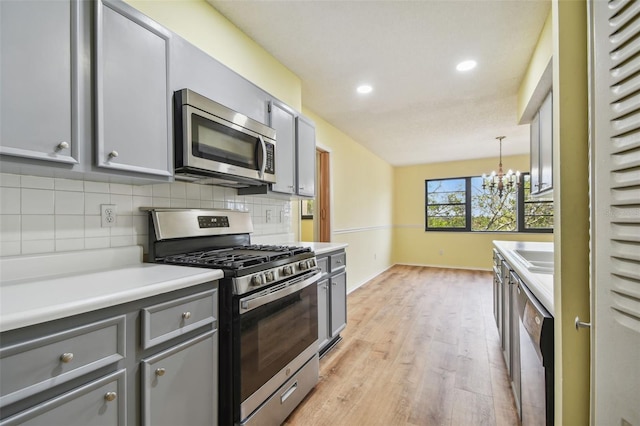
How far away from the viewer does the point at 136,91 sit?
139cm

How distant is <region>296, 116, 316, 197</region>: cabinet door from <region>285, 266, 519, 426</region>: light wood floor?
148cm

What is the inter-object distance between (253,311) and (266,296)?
Answer: 4.1 inches

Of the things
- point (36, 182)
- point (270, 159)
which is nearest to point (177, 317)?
point (36, 182)

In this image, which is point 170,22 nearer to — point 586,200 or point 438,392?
point 586,200

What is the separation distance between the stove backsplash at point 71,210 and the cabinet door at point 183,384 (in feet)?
2.29

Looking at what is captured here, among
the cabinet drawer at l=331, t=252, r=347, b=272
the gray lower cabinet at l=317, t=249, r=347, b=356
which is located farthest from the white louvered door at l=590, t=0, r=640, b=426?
the cabinet drawer at l=331, t=252, r=347, b=272

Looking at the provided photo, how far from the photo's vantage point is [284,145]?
247 cm

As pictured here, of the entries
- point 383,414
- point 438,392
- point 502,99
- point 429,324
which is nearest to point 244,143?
point 383,414

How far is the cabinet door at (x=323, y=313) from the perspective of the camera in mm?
2449

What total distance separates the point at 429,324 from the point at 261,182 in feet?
8.23

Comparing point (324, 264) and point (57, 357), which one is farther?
point (324, 264)

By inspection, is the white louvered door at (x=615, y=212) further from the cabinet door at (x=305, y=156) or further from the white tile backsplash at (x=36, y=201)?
the cabinet door at (x=305, y=156)

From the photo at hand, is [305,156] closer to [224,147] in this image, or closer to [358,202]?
[224,147]

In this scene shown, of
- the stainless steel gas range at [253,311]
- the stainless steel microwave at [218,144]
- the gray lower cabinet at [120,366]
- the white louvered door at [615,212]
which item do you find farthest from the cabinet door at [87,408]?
the white louvered door at [615,212]
